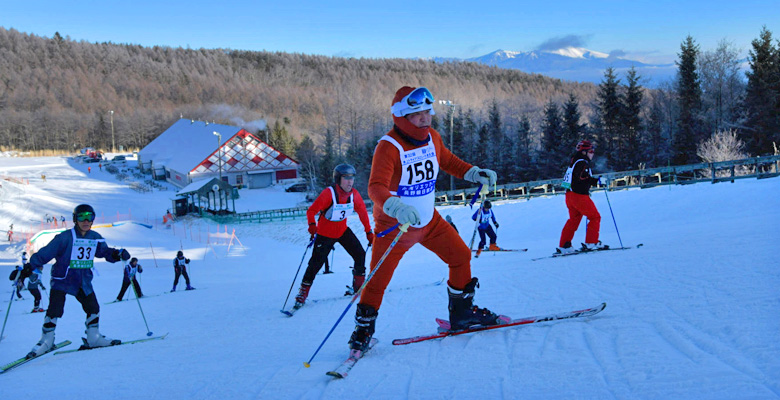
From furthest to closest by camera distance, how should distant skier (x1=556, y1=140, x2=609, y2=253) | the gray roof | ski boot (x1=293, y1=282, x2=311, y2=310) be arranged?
the gray roof
distant skier (x1=556, y1=140, x2=609, y2=253)
ski boot (x1=293, y1=282, x2=311, y2=310)

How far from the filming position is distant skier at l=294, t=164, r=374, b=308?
7.48 m

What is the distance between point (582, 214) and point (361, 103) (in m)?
63.9

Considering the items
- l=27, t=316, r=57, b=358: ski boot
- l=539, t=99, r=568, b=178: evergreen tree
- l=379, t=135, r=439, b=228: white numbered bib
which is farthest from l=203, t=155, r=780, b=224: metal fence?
l=27, t=316, r=57, b=358: ski boot

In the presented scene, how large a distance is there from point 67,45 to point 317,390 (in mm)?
181238

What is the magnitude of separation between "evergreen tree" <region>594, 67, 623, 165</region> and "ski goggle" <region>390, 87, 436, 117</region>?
127 feet

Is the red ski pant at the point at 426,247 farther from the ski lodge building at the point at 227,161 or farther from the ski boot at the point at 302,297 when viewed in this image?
the ski lodge building at the point at 227,161

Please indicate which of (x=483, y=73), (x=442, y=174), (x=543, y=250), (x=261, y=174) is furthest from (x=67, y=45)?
(x=543, y=250)

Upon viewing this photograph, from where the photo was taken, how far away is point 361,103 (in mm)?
70812

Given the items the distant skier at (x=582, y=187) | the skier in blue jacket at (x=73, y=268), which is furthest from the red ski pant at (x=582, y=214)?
the skier in blue jacket at (x=73, y=268)

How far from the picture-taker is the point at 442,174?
4012 cm

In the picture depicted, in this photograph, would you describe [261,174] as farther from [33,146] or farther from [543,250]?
[33,146]

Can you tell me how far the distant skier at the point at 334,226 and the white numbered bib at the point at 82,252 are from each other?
8.99ft

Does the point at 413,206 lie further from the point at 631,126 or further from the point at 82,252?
the point at 631,126

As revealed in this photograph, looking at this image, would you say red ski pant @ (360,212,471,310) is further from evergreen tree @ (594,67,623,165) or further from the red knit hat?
evergreen tree @ (594,67,623,165)
